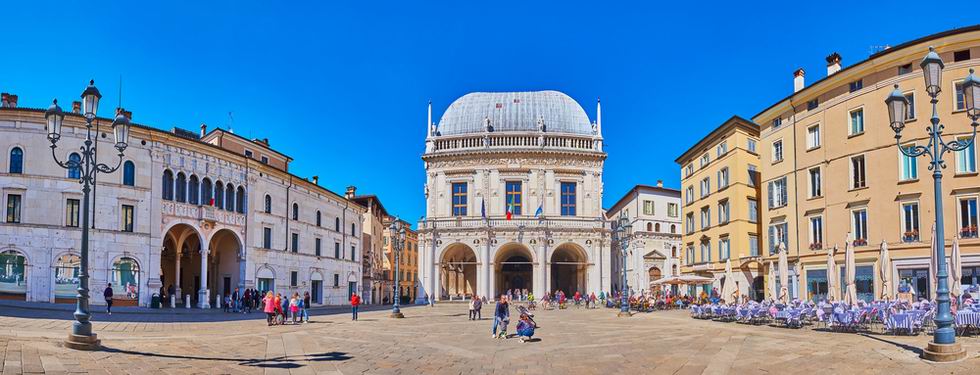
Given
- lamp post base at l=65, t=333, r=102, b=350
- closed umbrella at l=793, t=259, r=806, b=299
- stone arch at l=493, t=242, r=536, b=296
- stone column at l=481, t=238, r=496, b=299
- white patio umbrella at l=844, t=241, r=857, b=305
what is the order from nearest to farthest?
lamp post base at l=65, t=333, r=102, b=350 → white patio umbrella at l=844, t=241, r=857, b=305 → closed umbrella at l=793, t=259, r=806, b=299 → stone column at l=481, t=238, r=496, b=299 → stone arch at l=493, t=242, r=536, b=296

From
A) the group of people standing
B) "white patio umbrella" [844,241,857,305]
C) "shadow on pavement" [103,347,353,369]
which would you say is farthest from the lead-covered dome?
"shadow on pavement" [103,347,353,369]

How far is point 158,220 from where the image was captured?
38.7 m

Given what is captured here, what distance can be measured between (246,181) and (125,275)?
10.1 m

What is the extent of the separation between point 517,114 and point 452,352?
181 ft

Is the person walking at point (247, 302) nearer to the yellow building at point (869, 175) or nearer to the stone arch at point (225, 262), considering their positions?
the stone arch at point (225, 262)

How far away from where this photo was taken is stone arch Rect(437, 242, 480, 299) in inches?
2743

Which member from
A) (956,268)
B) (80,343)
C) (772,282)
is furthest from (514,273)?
(80,343)

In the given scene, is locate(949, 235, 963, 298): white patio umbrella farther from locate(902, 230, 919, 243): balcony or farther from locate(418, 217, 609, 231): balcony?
locate(418, 217, 609, 231): balcony

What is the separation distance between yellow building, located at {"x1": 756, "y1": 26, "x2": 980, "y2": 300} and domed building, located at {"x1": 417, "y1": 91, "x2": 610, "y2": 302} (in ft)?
93.6

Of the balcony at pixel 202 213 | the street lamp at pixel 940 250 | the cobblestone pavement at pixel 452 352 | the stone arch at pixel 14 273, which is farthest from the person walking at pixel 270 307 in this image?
the street lamp at pixel 940 250

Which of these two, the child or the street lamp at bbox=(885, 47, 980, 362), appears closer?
the street lamp at bbox=(885, 47, 980, 362)

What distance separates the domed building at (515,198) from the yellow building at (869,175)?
28.5m

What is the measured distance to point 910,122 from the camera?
105 ft

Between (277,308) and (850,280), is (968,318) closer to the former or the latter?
(850,280)
